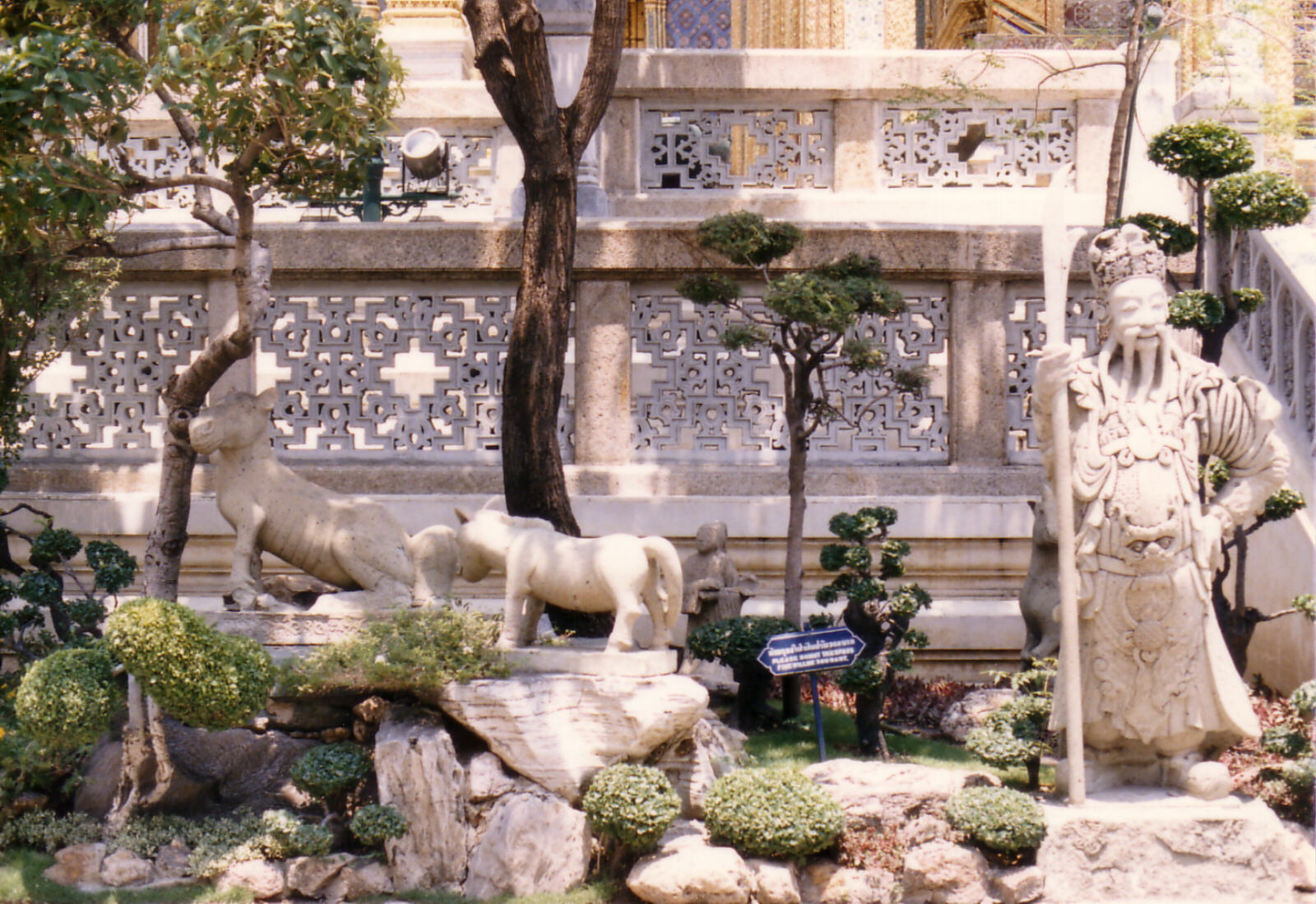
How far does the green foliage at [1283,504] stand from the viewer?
8.98 metres

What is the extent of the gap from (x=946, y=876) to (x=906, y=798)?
552 millimetres

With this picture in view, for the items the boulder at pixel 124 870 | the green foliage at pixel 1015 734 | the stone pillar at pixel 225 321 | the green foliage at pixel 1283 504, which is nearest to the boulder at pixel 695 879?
the green foliage at pixel 1015 734

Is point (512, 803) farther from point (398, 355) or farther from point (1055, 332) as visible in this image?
point (398, 355)

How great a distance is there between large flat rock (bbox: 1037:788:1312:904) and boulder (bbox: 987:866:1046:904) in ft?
0.23

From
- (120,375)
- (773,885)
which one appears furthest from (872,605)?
(120,375)

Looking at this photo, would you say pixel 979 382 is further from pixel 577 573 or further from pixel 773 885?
pixel 773 885

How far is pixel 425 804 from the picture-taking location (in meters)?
7.63

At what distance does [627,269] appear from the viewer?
11281 millimetres

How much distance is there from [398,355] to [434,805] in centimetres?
558

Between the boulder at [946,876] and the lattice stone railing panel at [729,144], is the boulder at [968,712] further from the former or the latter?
the lattice stone railing panel at [729,144]

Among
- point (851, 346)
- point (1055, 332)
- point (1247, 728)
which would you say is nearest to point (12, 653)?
point (851, 346)

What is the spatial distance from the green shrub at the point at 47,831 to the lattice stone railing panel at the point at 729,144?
20.9 feet

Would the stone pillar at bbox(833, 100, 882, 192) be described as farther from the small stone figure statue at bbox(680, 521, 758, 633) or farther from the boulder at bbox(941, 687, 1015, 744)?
the boulder at bbox(941, 687, 1015, 744)

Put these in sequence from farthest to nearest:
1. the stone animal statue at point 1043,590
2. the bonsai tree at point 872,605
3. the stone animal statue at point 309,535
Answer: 1. the stone animal statue at point 1043,590
2. the bonsai tree at point 872,605
3. the stone animal statue at point 309,535
